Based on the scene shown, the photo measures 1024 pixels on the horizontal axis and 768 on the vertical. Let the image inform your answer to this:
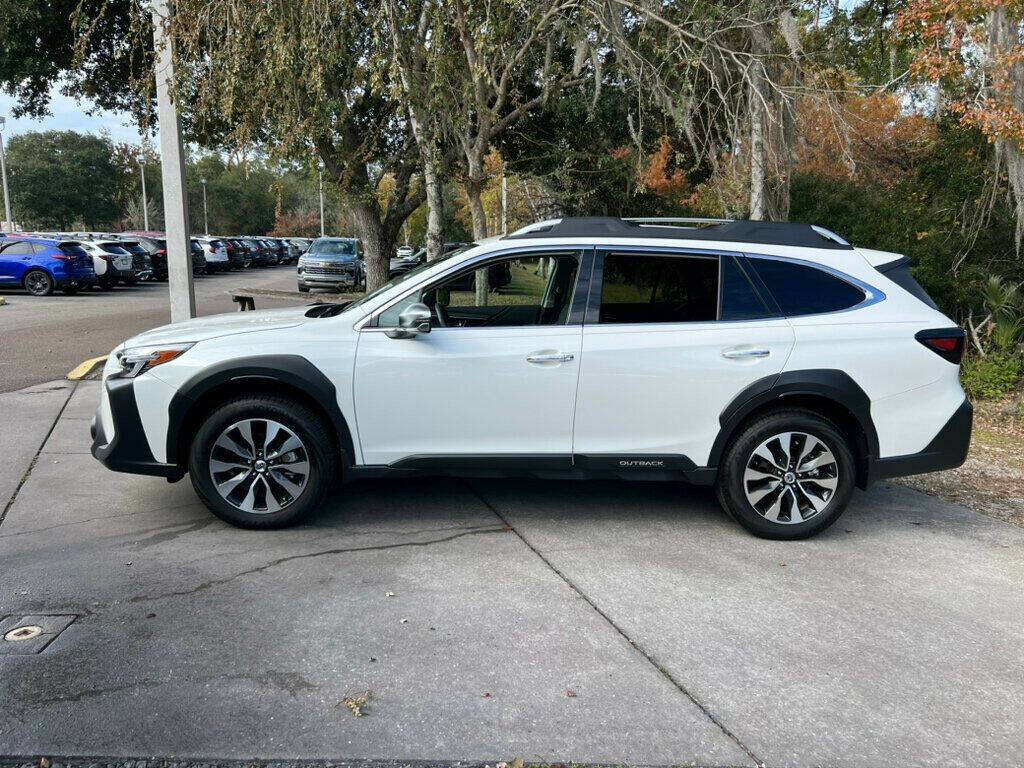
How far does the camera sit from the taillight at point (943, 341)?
4887 millimetres

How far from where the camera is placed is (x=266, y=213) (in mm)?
91875

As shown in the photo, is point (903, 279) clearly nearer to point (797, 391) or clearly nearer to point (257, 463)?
point (797, 391)

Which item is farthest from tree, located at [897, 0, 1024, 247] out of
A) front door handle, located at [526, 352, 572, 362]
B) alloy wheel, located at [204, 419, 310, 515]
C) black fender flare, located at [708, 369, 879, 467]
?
alloy wheel, located at [204, 419, 310, 515]

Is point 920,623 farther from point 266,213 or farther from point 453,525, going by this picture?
point 266,213

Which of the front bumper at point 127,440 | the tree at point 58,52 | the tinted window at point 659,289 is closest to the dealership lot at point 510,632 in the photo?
the front bumper at point 127,440

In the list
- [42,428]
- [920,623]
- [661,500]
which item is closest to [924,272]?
[661,500]

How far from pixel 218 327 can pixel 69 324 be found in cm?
1171

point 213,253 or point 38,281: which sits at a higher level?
point 213,253

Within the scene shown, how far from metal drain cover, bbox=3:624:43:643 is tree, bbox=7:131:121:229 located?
236ft

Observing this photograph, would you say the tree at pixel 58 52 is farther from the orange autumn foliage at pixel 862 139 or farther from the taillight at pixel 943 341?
the taillight at pixel 943 341

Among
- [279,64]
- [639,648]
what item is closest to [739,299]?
[639,648]

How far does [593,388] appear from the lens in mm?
4836

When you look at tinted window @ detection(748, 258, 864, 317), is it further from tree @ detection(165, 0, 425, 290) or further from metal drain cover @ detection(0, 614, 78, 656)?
tree @ detection(165, 0, 425, 290)

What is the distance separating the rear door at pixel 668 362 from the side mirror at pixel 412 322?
934 millimetres
